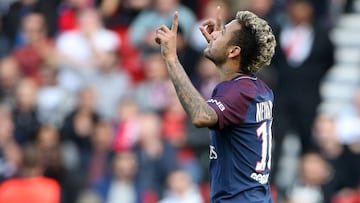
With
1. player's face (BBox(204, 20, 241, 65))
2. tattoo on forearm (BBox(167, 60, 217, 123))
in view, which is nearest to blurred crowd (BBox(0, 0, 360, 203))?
player's face (BBox(204, 20, 241, 65))

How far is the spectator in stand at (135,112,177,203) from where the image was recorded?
12.6 metres

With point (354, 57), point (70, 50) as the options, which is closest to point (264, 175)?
point (70, 50)

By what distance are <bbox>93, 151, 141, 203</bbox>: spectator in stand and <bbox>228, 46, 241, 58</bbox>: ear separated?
19.6 feet

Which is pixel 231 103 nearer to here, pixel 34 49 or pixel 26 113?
pixel 26 113

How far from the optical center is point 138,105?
13.6 meters

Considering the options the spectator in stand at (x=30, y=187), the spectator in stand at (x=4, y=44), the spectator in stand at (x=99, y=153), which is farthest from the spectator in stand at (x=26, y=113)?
the spectator in stand at (x=30, y=187)

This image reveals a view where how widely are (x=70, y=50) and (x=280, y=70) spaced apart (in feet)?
8.56

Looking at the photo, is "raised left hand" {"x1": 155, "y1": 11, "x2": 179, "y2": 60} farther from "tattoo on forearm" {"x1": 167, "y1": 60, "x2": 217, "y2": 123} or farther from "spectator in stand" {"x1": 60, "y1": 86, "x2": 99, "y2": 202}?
"spectator in stand" {"x1": 60, "y1": 86, "x2": 99, "y2": 202}

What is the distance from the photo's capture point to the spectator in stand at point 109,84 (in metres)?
13.9

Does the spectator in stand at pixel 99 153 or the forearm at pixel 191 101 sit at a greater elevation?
the forearm at pixel 191 101

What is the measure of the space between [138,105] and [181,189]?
1.84m

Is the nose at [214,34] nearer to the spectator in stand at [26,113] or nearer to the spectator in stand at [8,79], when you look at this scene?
the spectator in stand at [26,113]

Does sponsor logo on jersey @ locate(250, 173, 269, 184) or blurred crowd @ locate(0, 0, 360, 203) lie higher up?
sponsor logo on jersey @ locate(250, 173, 269, 184)

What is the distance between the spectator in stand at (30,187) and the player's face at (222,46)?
356 centimetres
